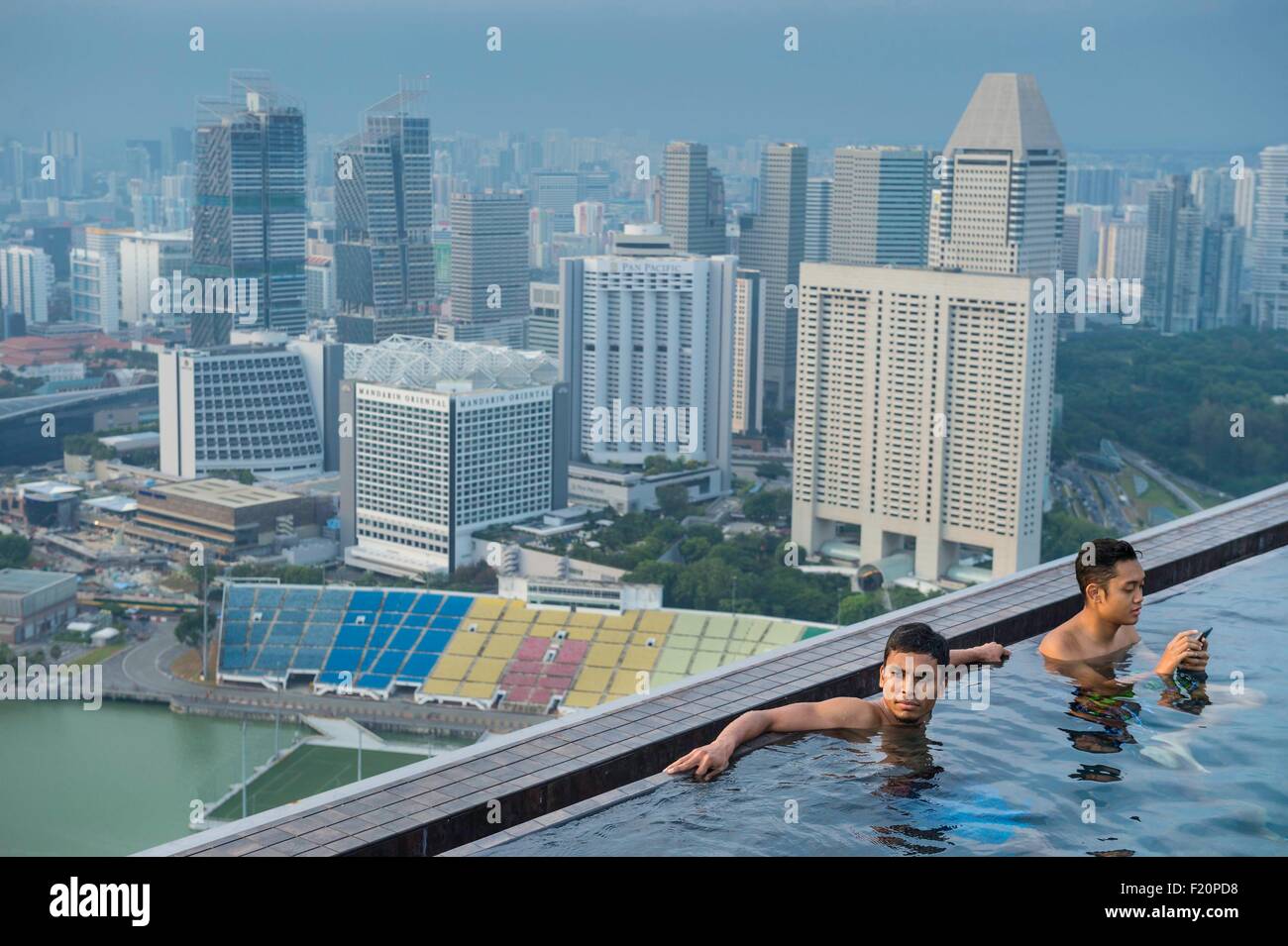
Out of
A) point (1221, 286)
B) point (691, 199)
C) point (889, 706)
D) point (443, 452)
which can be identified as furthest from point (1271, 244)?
point (889, 706)

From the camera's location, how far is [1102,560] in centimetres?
236

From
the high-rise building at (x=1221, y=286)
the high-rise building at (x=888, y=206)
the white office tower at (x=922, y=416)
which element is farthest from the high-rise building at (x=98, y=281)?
the high-rise building at (x=1221, y=286)

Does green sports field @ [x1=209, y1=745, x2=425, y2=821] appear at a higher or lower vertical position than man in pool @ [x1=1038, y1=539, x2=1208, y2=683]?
lower

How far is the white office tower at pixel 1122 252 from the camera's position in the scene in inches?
1019

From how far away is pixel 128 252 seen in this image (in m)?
27.2

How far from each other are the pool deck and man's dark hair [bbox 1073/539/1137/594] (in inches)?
6.3

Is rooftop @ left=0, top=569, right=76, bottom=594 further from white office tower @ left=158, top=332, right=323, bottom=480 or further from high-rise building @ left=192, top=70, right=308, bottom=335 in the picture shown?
high-rise building @ left=192, top=70, right=308, bottom=335

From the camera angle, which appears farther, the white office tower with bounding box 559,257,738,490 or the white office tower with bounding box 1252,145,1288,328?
the white office tower with bounding box 1252,145,1288,328

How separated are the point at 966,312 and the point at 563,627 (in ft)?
17.8

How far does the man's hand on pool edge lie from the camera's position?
76.2 inches

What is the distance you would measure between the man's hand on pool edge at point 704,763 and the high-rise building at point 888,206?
71.3ft

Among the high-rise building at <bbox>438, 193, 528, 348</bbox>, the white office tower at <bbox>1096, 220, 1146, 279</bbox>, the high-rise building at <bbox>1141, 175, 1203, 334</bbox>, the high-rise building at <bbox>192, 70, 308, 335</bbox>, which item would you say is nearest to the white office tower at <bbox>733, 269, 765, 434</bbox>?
the high-rise building at <bbox>438, 193, 528, 348</bbox>

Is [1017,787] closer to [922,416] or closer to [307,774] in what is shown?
[307,774]
